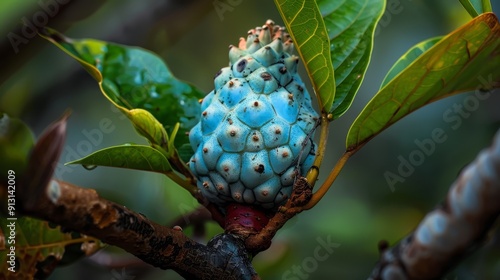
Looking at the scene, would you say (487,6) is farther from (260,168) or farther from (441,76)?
(260,168)

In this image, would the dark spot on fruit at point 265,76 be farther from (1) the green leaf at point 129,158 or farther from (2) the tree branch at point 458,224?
(2) the tree branch at point 458,224

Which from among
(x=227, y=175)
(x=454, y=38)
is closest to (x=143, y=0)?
(x=227, y=175)

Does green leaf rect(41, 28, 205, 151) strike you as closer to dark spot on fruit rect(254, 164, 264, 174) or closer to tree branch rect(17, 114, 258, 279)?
dark spot on fruit rect(254, 164, 264, 174)

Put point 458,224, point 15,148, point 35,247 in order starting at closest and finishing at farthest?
point 458,224, point 15,148, point 35,247

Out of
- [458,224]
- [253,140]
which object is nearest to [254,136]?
[253,140]

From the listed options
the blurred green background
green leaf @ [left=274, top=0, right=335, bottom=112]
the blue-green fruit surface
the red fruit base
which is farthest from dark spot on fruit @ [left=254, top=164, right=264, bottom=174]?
the blurred green background

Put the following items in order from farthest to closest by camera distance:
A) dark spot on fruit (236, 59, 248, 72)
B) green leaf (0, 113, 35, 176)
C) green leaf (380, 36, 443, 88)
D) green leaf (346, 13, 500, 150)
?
green leaf (380, 36, 443, 88), dark spot on fruit (236, 59, 248, 72), green leaf (346, 13, 500, 150), green leaf (0, 113, 35, 176)
